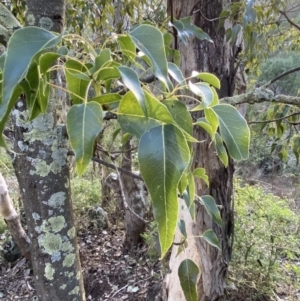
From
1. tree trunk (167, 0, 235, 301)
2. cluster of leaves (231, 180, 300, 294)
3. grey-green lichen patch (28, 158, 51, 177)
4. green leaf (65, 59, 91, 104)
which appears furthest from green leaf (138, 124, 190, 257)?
cluster of leaves (231, 180, 300, 294)

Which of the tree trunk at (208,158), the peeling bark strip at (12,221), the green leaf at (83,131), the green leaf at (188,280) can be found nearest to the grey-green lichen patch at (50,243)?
the green leaf at (188,280)

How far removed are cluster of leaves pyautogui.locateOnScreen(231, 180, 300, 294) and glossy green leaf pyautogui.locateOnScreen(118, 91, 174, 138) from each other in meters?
1.53

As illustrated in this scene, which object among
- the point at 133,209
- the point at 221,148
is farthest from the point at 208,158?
the point at 133,209

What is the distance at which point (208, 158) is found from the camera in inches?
39.2

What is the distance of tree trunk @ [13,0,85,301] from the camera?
0.50 meters

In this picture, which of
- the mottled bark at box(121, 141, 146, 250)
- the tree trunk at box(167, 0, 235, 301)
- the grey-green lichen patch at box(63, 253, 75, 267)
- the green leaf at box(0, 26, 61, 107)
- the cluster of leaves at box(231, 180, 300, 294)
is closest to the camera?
the green leaf at box(0, 26, 61, 107)

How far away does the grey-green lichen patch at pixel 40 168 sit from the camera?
50 centimetres

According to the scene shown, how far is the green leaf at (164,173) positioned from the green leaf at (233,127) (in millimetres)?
85

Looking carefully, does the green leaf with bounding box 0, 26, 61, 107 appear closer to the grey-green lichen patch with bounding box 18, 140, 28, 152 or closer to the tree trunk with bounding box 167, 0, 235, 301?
the grey-green lichen patch with bounding box 18, 140, 28, 152

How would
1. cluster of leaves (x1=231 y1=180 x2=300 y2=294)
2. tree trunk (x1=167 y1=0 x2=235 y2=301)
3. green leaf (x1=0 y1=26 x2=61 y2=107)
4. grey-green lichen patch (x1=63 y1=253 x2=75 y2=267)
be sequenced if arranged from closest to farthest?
1. green leaf (x1=0 y1=26 x2=61 y2=107)
2. grey-green lichen patch (x1=63 y1=253 x2=75 y2=267)
3. tree trunk (x1=167 y1=0 x2=235 y2=301)
4. cluster of leaves (x1=231 y1=180 x2=300 y2=294)

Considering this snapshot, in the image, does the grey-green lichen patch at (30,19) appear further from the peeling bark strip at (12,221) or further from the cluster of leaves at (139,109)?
the peeling bark strip at (12,221)

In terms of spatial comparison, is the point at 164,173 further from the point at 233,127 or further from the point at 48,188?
the point at 48,188

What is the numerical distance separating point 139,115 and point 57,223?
1.11 ft

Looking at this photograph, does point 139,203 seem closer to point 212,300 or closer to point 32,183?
point 212,300
